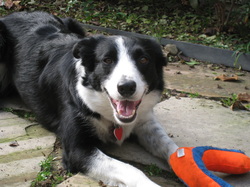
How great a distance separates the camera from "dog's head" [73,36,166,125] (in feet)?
9.25

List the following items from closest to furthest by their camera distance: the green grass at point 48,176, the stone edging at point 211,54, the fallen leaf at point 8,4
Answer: the green grass at point 48,176, the stone edging at point 211,54, the fallen leaf at point 8,4

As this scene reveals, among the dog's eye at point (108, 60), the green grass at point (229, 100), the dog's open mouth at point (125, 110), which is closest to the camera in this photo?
the dog's open mouth at point (125, 110)

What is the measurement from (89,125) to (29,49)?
1.34 metres

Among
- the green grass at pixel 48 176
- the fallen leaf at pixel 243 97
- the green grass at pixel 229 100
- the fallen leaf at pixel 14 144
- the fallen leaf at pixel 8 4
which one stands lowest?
the fallen leaf at pixel 14 144

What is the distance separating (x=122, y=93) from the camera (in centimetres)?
277

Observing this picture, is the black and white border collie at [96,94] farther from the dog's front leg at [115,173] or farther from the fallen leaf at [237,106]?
the fallen leaf at [237,106]

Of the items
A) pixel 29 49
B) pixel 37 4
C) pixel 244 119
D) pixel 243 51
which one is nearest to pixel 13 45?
pixel 29 49

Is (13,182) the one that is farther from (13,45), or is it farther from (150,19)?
(150,19)

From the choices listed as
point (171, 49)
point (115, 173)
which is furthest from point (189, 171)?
point (171, 49)

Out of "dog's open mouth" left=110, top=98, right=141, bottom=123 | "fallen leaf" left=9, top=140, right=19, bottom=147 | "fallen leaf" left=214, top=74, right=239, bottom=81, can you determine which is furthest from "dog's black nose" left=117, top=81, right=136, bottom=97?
"fallen leaf" left=214, top=74, right=239, bottom=81

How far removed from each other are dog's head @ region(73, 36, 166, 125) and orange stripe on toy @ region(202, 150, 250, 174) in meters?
0.62

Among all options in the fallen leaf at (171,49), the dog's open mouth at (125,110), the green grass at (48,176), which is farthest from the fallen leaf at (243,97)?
the green grass at (48,176)

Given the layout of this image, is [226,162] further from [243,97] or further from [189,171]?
[243,97]

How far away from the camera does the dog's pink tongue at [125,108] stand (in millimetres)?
2900
